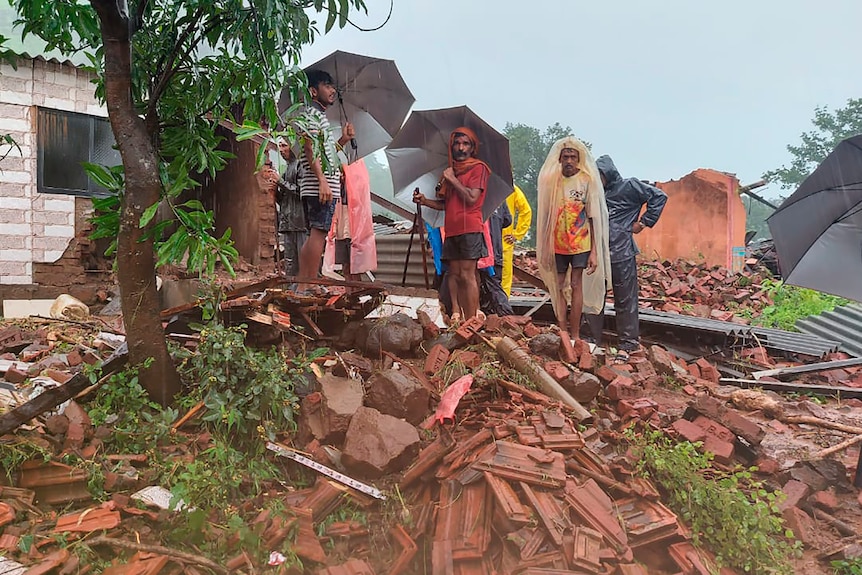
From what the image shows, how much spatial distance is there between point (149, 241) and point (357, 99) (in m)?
2.98

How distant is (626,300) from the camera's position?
561 centimetres

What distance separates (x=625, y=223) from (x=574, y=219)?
772mm

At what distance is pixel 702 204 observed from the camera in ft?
40.5

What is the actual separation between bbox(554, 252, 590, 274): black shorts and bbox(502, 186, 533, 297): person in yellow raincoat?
110 centimetres

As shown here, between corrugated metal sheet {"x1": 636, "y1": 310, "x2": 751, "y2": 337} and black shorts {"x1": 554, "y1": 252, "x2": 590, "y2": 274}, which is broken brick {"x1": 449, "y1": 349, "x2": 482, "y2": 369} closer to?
black shorts {"x1": 554, "y1": 252, "x2": 590, "y2": 274}

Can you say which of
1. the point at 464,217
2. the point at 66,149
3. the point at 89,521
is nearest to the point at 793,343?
the point at 464,217

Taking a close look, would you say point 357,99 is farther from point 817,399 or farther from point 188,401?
point 817,399

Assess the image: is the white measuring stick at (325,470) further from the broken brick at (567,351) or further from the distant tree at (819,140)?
the distant tree at (819,140)

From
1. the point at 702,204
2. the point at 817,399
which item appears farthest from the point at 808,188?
the point at 702,204

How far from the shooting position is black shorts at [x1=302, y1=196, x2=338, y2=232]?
14.3 ft

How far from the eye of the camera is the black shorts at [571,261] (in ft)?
16.8

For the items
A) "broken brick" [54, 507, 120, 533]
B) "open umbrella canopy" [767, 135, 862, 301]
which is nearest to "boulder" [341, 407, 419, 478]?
"broken brick" [54, 507, 120, 533]

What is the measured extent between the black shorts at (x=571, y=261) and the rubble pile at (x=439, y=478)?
144cm

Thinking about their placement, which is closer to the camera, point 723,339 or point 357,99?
point 357,99
